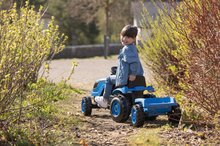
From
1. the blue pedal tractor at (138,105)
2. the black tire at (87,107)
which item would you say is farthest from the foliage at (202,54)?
the black tire at (87,107)

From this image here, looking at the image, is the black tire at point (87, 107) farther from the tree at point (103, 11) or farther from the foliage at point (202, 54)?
the tree at point (103, 11)

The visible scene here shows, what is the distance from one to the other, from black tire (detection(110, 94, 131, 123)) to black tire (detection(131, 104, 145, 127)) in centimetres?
23

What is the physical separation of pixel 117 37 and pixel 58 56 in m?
18.9

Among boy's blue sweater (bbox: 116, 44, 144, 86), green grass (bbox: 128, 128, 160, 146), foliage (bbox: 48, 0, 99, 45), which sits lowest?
green grass (bbox: 128, 128, 160, 146)

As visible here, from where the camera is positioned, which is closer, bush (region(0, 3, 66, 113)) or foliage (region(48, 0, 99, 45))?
bush (region(0, 3, 66, 113))

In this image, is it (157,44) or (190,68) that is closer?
(190,68)

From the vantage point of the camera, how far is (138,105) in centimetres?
638

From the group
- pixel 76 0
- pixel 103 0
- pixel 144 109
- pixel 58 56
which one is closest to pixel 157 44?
pixel 144 109

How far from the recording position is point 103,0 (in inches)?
1236

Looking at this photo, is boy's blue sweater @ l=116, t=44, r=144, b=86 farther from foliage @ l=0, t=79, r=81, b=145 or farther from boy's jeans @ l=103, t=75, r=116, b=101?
foliage @ l=0, t=79, r=81, b=145

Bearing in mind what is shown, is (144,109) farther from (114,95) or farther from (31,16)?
(31,16)

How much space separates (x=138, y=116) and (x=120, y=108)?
43 centimetres

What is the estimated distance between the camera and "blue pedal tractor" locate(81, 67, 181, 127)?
636 cm

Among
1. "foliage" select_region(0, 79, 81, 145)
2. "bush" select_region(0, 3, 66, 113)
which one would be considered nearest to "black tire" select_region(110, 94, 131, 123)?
"foliage" select_region(0, 79, 81, 145)
